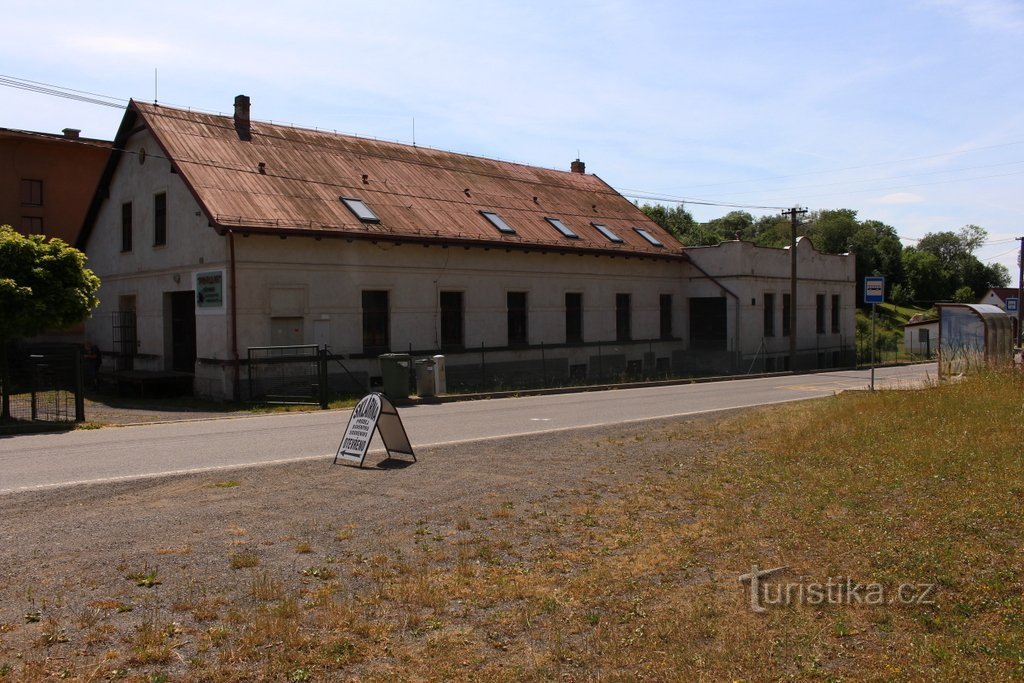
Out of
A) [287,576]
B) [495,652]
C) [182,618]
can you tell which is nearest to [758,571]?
[495,652]

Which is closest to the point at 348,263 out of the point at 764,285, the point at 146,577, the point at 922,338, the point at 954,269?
the point at 146,577

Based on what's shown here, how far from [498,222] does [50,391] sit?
52.7 feet

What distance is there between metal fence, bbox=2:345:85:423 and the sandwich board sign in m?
8.03

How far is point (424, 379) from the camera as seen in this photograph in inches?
873

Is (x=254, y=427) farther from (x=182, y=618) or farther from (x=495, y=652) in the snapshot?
(x=495, y=652)

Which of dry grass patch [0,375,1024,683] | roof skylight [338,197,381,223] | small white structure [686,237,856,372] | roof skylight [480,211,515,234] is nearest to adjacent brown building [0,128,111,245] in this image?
roof skylight [338,197,381,223]

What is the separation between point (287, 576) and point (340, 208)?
2006cm

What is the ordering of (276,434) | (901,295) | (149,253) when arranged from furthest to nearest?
1. (901,295)
2. (149,253)
3. (276,434)

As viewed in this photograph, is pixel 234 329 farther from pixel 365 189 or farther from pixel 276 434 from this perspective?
pixel 276 434

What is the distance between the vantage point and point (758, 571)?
6422 millimetres

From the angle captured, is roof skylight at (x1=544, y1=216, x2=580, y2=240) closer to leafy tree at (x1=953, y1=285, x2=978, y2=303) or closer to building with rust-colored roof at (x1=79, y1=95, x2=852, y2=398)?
building with rust-colored roof at (x1=79, y1=95, x2=852, y2=398)

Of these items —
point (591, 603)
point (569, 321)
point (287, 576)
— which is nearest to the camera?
point (591, 603)

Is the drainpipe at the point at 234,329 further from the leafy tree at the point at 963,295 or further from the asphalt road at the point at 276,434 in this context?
the leafy tree at the point at 963,295

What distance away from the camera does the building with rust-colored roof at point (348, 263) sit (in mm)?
22984
